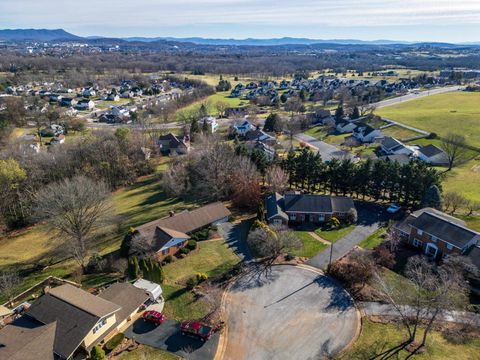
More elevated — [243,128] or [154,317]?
[243,128]

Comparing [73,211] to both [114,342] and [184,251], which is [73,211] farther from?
[114,342]

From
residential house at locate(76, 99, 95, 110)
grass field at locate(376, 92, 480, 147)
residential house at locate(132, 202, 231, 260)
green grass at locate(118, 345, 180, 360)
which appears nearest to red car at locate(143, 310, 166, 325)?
green grass at locate(118, 345, 180, 360)

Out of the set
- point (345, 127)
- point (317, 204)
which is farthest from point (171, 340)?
point (345, 127)

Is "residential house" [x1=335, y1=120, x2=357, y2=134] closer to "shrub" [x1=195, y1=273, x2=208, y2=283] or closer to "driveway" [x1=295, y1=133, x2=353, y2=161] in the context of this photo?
"driveway" [x1=295, y1=133, x2=353, y2=161]

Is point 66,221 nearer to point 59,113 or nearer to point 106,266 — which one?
point 106,266

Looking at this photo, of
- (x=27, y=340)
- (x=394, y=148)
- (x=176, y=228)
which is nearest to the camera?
(x=27, y=340)

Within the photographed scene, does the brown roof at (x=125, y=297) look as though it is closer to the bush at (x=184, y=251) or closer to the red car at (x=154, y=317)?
the red car at (x=154, y=317)
